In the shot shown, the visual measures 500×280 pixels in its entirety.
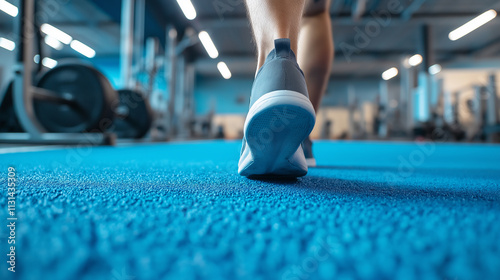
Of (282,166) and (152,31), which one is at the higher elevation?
(152,31)

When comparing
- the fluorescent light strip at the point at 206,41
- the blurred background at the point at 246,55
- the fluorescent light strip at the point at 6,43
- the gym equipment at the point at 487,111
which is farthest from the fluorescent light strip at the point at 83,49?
the gym equipment at the point at 487,111

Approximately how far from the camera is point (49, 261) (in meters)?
0.19

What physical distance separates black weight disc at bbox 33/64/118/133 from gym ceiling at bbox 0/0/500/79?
4.02 m

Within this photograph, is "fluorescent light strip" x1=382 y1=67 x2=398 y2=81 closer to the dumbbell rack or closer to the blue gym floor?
the dumbbell rack

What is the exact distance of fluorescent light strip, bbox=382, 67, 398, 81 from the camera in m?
10.1

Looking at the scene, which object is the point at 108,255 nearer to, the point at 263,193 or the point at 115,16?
the point at 263,193

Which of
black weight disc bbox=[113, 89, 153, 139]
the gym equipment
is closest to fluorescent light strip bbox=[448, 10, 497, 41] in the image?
the gym equipment

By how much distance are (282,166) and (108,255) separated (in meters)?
0.36

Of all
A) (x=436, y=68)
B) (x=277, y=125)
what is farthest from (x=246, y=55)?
(x=277, y=125)

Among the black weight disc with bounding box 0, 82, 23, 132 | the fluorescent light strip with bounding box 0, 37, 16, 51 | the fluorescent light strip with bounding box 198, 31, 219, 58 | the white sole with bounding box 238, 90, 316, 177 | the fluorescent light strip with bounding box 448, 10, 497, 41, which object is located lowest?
the white sole with bounding box 238, 90, 316, 177

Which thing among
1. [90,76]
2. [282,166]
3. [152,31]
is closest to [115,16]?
[152,31]

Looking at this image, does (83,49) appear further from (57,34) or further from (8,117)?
(8,117)

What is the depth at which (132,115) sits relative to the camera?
9.82 feet

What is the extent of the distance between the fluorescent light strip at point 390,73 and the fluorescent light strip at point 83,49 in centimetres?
942
